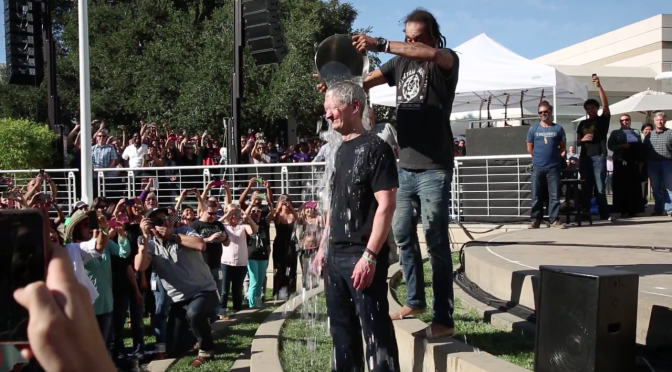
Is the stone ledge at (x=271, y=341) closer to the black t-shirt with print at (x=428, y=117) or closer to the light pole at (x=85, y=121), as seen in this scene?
the black t-shirt with print at (x=428, y=117)

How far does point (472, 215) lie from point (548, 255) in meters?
5.82

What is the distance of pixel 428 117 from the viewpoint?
4789mm

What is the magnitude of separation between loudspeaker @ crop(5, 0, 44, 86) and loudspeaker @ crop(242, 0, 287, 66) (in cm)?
662

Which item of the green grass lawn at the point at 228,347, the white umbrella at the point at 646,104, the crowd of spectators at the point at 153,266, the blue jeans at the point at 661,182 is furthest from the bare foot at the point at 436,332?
the white umbrella at the point at 646,104

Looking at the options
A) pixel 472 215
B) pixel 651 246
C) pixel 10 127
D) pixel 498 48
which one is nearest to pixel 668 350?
pixel 651 246

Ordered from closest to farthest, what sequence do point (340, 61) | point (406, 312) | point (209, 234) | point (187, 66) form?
point (406, 312) → point (340, 61) → point (209, 234) → point (187, 66)

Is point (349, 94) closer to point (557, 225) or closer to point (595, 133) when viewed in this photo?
point (557, 225)

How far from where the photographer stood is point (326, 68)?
5.64m

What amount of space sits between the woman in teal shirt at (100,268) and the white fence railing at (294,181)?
413cm

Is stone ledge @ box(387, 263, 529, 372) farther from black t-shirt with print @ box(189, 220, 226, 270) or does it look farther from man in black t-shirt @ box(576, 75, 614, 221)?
man in black t-shirt @ box(576, 75, 614, 221)

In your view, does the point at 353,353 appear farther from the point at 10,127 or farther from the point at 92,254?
the point at 10,127

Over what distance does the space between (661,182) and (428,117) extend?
9164 mm

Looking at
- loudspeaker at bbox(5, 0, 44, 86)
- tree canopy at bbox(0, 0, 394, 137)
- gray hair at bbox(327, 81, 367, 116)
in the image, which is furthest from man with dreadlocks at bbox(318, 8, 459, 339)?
tree canopy at bbox(0, 0, 394, 137)

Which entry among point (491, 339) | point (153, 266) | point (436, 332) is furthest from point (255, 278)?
point (436, 332)
